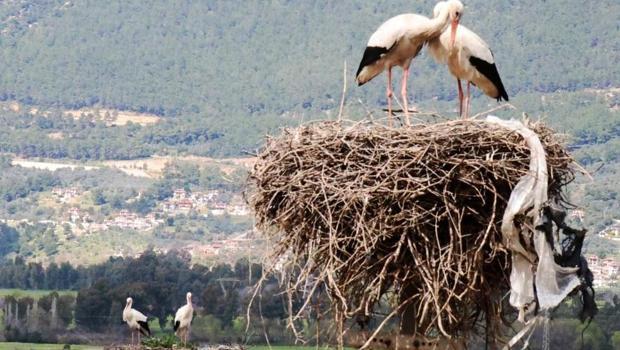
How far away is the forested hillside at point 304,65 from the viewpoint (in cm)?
15238

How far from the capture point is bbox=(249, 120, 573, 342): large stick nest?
962cm

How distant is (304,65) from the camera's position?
17875cm

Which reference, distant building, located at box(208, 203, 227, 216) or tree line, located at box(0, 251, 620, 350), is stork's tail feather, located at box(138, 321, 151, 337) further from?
distant building, located at box(208, 203, 227, 216)

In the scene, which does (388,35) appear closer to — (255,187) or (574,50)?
(255,187)

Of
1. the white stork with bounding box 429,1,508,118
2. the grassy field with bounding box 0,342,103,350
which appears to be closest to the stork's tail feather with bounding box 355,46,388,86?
the white stork with bounding box 429,1,508,118

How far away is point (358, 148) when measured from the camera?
988 cm

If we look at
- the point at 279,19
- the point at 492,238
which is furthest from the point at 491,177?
the point at 279,19

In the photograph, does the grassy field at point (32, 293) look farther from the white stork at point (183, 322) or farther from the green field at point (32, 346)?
the white stork at point (183, 322)

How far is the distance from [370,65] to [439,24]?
33.9 inches

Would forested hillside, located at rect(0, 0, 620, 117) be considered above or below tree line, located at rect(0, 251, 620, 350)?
above

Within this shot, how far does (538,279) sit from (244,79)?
573 feet

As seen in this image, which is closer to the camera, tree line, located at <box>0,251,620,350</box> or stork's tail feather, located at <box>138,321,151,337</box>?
stork's tail feather, located at <box>138,321,151,337</box>

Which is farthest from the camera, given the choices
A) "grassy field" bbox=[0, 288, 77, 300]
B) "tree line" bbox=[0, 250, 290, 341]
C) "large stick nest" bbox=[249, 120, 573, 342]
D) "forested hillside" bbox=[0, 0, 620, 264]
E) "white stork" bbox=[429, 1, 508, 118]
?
"forested hillside" bbox=[0, 0, 620, 264]

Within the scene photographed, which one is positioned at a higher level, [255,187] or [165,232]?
[255,187]
